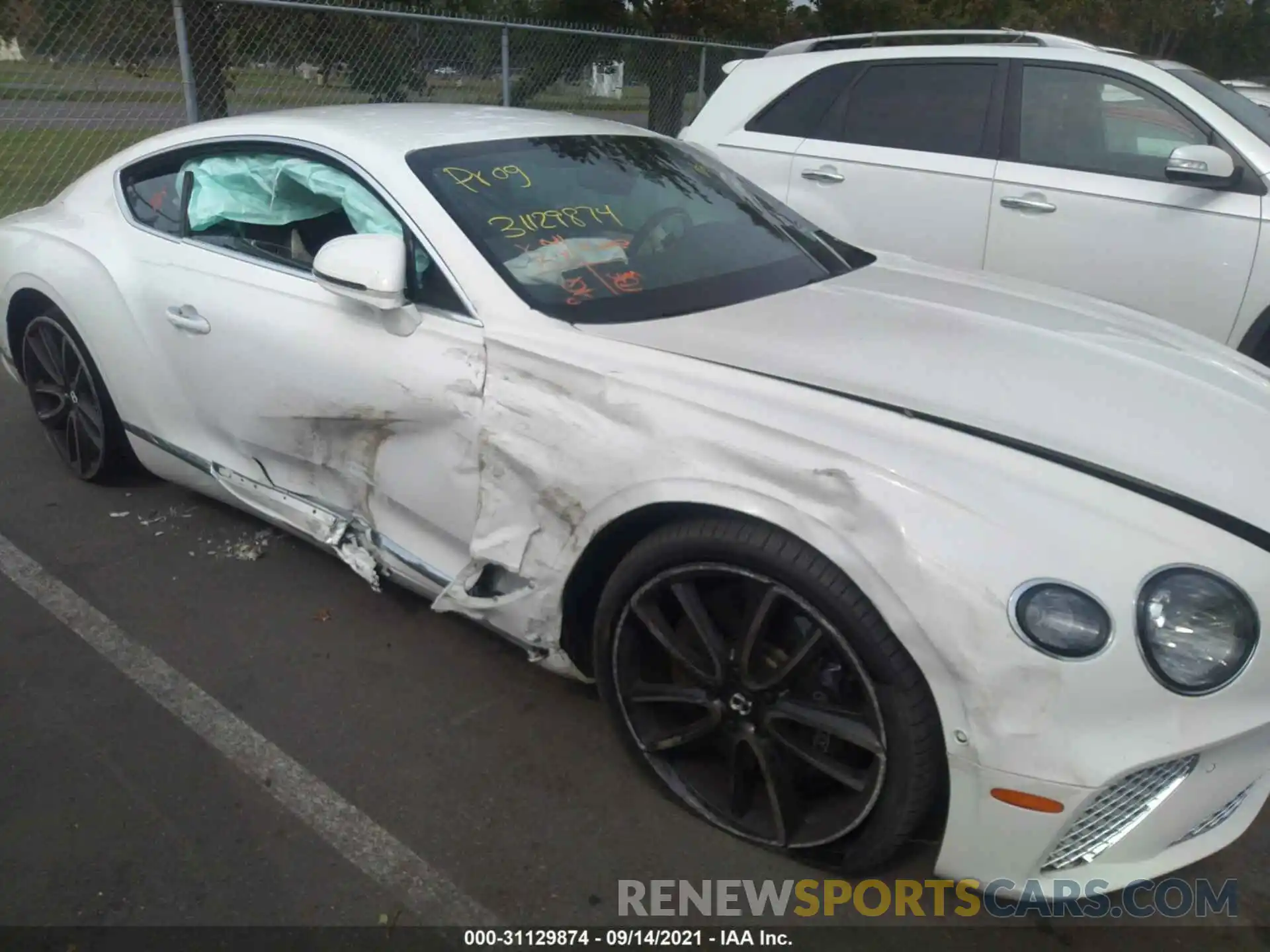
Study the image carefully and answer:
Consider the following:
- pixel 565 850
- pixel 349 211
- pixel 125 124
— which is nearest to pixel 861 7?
pixel 125 124

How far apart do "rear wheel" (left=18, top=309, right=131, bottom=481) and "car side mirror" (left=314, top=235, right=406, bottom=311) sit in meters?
1.58

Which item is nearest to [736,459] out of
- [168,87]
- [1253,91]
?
[168,87]

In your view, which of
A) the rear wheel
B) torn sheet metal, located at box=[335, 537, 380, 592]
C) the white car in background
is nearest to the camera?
torn sheet metal, located at box=[335, 537, 380, 592]

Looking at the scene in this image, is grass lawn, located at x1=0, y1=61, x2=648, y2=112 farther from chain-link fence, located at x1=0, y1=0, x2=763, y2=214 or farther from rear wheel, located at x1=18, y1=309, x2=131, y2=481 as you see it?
rear wheel, located at x1=18, y1=309, x2=131, y2=481

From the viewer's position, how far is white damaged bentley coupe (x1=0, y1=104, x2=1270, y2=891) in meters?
1.79

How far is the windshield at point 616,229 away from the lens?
2.63 m

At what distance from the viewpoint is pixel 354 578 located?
3.43 metres

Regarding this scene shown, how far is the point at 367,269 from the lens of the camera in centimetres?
252

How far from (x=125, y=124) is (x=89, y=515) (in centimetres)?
440

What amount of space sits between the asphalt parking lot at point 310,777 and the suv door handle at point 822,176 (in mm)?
3194

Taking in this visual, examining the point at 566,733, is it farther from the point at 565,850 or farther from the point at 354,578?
the point at 354,578

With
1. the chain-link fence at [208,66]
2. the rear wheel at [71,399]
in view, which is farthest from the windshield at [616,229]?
the chain-link fence at [208,66]

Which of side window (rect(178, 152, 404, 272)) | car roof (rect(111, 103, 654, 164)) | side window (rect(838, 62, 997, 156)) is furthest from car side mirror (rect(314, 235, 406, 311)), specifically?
side window (rect(838, 62, 997, 156))
